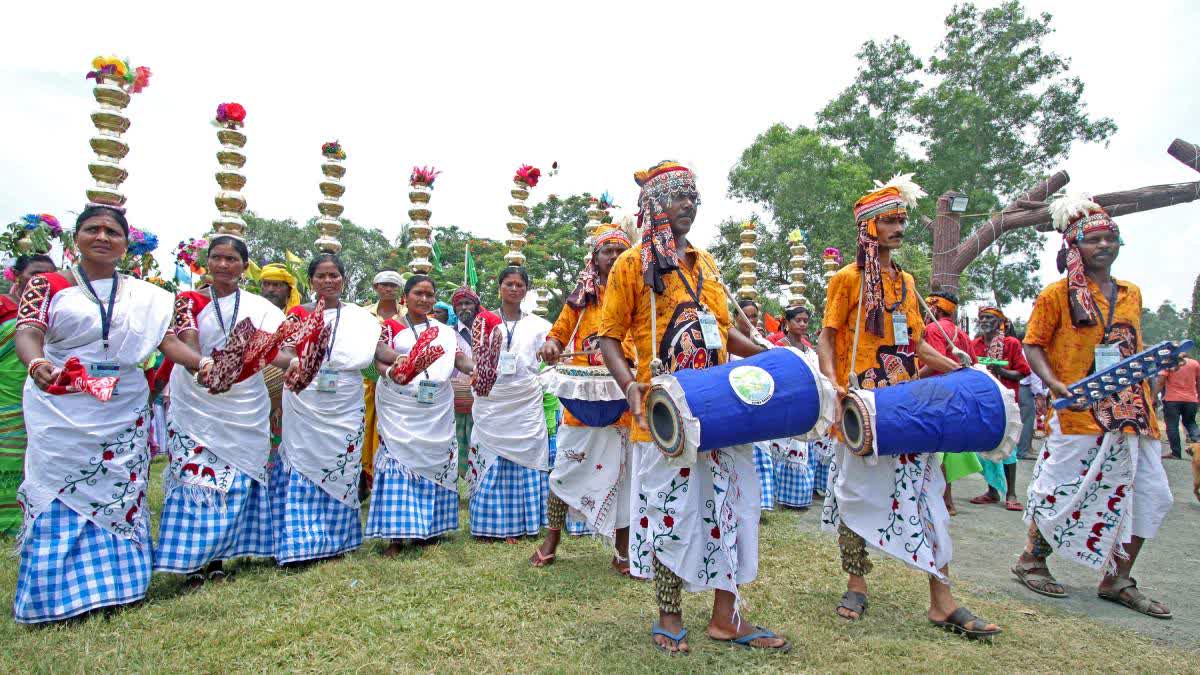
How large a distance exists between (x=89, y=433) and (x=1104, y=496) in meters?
5.61

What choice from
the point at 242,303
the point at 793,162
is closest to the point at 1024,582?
the point at 242,303

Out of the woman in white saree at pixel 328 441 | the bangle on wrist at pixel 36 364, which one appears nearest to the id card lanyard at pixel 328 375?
the woman in white saree at pixel 328 441

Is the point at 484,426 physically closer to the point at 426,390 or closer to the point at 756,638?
the point at 426,390

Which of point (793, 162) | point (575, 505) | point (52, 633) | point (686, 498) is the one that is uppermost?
point (793, 162)

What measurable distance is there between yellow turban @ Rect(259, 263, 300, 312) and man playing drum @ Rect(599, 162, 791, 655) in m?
3.03

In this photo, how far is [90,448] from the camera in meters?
3.59

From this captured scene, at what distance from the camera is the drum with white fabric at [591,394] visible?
439cm

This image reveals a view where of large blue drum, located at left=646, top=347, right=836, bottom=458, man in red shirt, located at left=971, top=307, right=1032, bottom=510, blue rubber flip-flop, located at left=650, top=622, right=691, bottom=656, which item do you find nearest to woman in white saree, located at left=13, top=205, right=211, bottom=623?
large blue drum, located at left=646, top=347, right=836, bottom=458

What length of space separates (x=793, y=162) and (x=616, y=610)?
1994cm

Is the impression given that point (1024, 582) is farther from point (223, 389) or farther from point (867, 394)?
point (223, 389)

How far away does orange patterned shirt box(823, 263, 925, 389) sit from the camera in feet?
12.6

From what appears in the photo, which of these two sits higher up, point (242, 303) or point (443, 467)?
point (242, 303)

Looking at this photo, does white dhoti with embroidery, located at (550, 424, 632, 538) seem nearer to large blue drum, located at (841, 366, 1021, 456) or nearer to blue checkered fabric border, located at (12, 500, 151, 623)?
large blue drum, located at (841, 366, 1021, 456)

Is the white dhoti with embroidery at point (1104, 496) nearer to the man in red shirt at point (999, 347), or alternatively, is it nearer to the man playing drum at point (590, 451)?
the man playing drum at point (590, 451)
